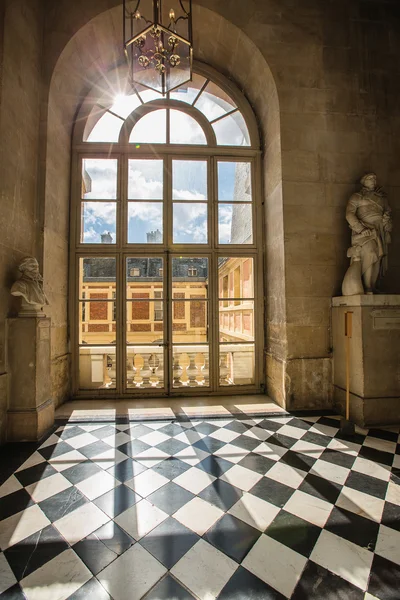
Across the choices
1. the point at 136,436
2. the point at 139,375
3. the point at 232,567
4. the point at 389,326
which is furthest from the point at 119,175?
the point at 232,567

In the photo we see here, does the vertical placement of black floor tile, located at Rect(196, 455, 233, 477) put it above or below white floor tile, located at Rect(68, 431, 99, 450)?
above

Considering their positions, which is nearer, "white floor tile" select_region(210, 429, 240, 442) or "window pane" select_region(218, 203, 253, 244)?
"white floor tile" select_region(210, 429, 240, 442)

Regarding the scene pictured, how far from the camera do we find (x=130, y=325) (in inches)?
173

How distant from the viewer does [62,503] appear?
194cm

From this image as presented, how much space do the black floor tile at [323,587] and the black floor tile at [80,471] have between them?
1575mm

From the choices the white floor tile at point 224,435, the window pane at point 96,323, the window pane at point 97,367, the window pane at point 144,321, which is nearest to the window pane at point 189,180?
the window pane at point 144,321

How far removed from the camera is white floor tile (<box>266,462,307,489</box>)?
7.11 feet

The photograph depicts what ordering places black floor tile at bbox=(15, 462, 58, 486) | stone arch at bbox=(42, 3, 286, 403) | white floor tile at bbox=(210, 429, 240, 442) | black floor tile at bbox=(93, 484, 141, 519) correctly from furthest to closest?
stone arch at bbox=(42, 3, 286, 403), white floor tile at bbox=(210, 429, 240, 442), black floor tile at bbox=(15, 462, 58, 486), black floor tile at bbox=(93, 484, 141, 519)

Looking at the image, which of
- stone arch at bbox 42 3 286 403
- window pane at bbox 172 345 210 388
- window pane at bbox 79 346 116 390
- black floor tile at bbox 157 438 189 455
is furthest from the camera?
window pane at bbox 172 345 210 388

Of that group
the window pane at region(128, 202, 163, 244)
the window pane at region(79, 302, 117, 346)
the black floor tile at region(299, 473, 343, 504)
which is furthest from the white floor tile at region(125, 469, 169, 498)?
the window pane at region(128, 202, 163, 244)

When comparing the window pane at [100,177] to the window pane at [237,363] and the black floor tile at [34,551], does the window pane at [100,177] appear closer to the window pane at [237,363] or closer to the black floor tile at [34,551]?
the window pane at [237,363]

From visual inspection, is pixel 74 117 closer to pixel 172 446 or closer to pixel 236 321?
pixel 236 321

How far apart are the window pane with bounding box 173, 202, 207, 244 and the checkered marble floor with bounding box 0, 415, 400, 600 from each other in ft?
9.19

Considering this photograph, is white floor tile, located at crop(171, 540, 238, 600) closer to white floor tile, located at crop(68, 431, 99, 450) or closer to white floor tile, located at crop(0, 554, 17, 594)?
white floor tile, located at crop(0, 554, 17, 594)
